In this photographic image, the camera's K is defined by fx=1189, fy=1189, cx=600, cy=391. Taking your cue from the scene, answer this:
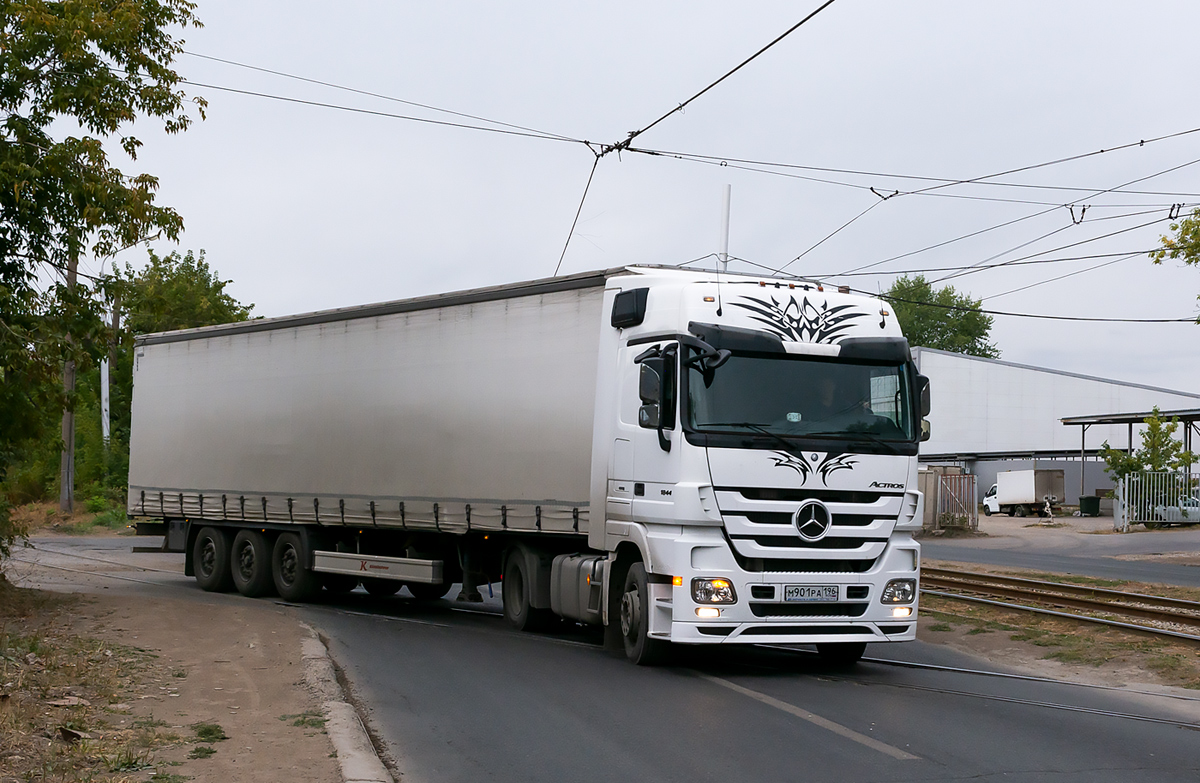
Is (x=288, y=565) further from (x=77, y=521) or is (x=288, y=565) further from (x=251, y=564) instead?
(x=77, y=521)

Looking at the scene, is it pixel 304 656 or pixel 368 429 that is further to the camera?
pixel 368 429

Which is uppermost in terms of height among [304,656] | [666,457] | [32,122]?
[32,122]

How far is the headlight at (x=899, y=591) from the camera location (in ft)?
34.4

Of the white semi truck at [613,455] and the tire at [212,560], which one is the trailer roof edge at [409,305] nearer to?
the white semi truck at [613,455]

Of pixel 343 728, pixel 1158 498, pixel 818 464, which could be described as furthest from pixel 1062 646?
pixel 1158 498

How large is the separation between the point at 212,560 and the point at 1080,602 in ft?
44.1

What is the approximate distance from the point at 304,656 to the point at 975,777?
684 cm

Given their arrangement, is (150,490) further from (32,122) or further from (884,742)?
(884,742)

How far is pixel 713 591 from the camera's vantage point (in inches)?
392

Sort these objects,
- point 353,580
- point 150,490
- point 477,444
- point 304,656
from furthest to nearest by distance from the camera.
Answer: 1. point 150,490
2. point 353,580
3. point 477,444
4. point 304,656

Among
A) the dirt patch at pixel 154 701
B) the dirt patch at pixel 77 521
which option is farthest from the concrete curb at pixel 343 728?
the dirt patch at pixel 77 521

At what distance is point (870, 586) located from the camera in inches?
409

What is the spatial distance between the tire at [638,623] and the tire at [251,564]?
879 cm

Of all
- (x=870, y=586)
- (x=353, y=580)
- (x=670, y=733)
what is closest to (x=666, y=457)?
(x=870, y=586)
